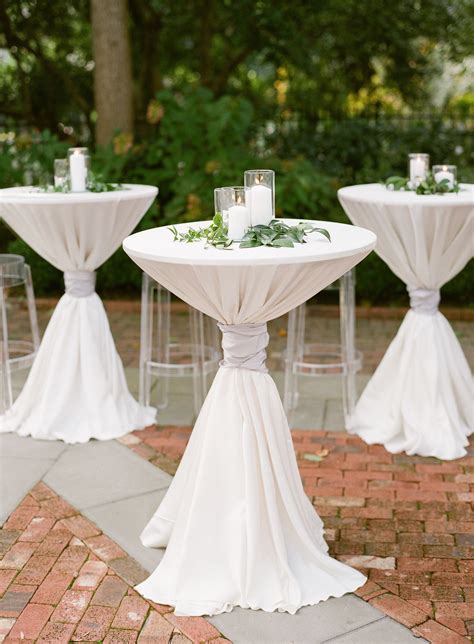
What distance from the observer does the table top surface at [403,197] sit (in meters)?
4.24

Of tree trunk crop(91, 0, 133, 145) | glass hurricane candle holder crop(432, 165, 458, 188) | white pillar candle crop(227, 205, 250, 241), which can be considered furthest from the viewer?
tree trunk crop(91, 0, 133, 145)

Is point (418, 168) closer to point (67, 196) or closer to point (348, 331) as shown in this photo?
point (348, 331)

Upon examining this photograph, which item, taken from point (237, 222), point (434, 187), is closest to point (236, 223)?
point (237, 222)

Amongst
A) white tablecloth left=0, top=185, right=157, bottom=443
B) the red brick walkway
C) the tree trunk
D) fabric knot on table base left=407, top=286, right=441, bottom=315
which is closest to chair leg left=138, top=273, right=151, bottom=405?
white tablecloth left=0, top=185, right=157, bottom=443

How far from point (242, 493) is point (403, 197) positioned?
200 centimetres

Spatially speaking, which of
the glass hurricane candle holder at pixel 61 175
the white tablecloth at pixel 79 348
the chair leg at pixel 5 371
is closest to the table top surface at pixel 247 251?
the white tablecloth at pixel 79 348

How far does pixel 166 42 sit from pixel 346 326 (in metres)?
7.68

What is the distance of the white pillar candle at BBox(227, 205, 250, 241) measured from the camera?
3.25 meters

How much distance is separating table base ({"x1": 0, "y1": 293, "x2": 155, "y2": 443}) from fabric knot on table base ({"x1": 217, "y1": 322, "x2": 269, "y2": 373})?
67.9 inches

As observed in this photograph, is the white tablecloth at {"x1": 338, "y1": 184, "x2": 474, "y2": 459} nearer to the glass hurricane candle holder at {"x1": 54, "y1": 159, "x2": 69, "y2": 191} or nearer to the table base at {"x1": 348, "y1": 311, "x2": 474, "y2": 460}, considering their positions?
the table base at {"x1": 348, "y1": 311, "x2": 474, "y2": 460}

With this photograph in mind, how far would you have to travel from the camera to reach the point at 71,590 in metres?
3.27

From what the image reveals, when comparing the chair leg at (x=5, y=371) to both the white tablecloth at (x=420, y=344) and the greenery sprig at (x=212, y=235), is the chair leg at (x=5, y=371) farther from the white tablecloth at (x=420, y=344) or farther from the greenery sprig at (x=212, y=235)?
the white tablecloth at (x=420, y=344)

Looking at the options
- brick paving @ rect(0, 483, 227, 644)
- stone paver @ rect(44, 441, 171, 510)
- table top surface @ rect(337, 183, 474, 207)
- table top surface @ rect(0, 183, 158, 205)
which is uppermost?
table top surface @ rect(0, 183, 158, 205)

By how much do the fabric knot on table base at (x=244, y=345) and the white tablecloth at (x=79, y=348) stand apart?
5.26 ft
